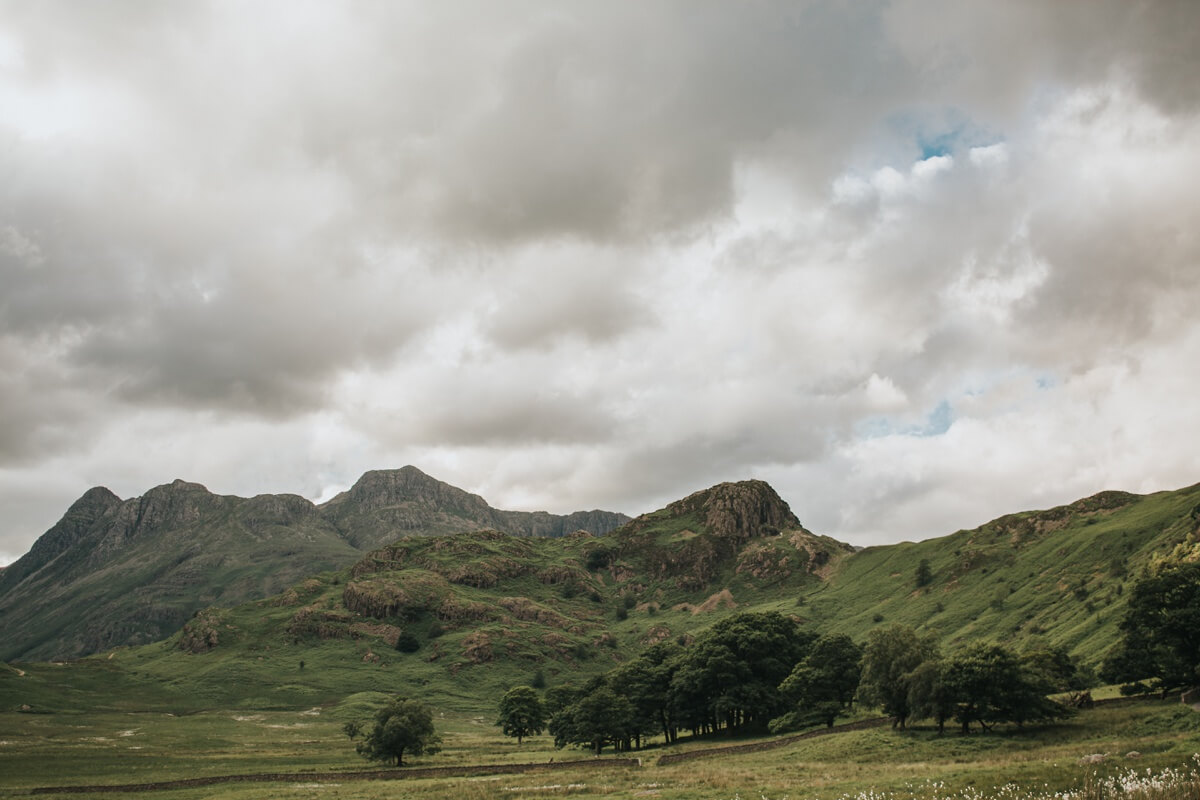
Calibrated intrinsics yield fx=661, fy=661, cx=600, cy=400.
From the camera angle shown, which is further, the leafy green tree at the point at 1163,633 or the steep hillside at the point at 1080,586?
the steep hillside at the point at 1080,586

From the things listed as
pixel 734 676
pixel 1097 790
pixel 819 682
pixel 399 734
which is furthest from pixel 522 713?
pixel 1097 790

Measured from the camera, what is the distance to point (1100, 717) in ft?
204

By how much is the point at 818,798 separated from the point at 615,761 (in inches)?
2115

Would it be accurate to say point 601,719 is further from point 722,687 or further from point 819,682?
point 819,682

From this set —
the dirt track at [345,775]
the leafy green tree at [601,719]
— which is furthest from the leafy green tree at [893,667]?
the leafy green tree at [601,719]

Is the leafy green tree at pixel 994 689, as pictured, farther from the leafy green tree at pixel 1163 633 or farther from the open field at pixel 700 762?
the leafy green tree at pixel 1163 633

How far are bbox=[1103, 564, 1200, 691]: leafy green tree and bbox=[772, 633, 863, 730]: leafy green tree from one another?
33.1 m

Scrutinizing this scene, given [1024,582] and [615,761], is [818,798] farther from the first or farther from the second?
[1024,582]

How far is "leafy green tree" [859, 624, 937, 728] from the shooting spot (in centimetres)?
7606

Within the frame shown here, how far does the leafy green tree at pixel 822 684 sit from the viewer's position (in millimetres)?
96500

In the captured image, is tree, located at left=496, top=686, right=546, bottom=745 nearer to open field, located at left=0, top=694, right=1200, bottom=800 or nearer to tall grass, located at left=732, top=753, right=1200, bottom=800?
open field, located at left=0, top=694, right=1200, bottom=800

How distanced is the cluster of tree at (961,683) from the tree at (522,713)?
8417 cm

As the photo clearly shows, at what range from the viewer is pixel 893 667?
3066 inches

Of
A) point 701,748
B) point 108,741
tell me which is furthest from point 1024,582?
point 108,741
